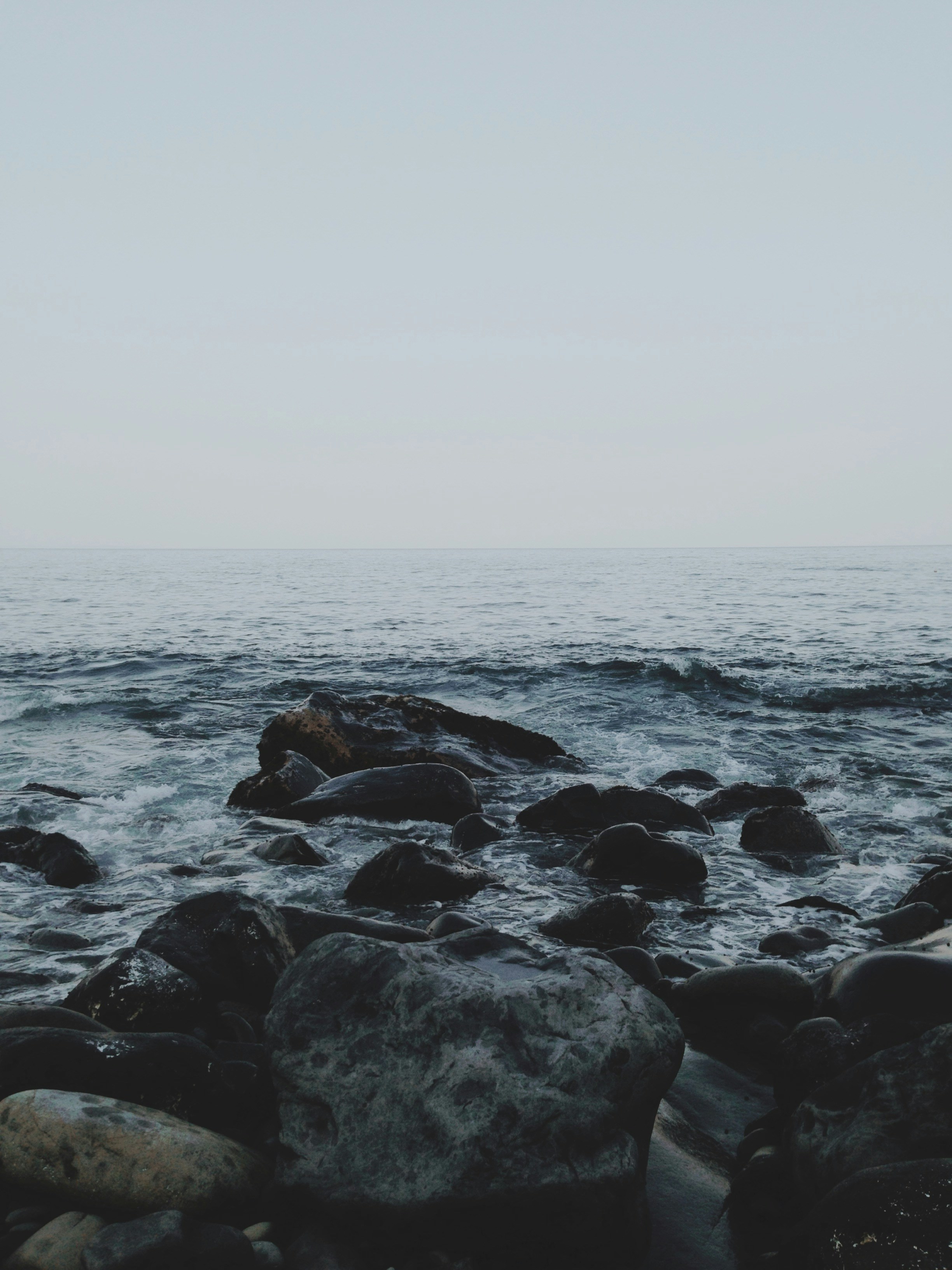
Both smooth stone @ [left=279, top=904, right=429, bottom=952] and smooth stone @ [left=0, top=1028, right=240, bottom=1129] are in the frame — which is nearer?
smooth stone @ [left=0, top=1028, right=240, bottom=1129]

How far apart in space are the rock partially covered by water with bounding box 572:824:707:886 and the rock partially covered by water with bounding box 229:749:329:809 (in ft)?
9.79

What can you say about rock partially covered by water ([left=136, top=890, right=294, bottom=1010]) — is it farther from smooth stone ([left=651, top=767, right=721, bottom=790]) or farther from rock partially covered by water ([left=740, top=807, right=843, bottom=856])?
smooth stone ([left=651, top=767, right=721, bottom=790])

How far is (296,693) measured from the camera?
13367mm

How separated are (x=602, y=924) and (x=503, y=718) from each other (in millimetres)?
7503

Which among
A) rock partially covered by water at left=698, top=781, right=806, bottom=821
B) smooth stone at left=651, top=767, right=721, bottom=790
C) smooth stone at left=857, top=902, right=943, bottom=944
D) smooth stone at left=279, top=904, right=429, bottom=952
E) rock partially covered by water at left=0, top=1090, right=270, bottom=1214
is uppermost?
rock partially covered by water at left=0, top=1090, right=270, bottom=1214

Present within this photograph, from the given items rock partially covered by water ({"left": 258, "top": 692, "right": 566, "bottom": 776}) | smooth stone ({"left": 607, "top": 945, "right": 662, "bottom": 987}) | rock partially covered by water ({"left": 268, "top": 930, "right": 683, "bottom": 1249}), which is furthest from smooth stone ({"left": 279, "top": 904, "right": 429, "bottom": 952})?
rock partially covered by water ({"left": 258, "top": 692, "right": 566, "bottom": 776})

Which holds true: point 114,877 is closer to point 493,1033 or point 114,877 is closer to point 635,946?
point 635,946

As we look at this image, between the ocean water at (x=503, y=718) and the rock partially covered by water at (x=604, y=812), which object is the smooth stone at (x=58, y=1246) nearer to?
→ the ocean water at (x=503, y=718)

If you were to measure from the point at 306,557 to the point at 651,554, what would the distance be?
127 ft

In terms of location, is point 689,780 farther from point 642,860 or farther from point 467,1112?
point 467,1112

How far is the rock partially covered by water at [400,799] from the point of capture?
738 centimetres

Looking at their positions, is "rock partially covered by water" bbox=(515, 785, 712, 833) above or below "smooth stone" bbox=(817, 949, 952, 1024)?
below

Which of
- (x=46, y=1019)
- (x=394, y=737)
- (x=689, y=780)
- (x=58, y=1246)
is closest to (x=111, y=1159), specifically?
(x=58, y=1246)

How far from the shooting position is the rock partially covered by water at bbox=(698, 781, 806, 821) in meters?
7.45
